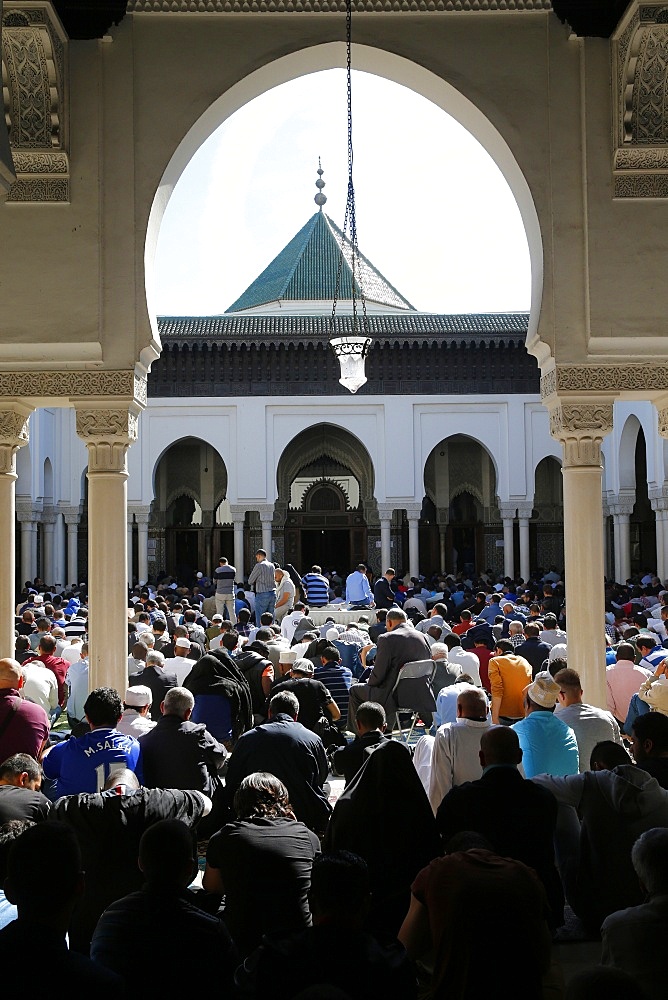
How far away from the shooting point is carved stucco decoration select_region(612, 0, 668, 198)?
588cm

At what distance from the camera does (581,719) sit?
451 centimetres

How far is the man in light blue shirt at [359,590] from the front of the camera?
49.7ft

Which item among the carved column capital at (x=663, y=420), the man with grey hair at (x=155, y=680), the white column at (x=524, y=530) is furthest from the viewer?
the white column at (x=524, y=530)

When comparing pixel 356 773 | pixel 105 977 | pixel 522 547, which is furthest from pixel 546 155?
pixel 522 547

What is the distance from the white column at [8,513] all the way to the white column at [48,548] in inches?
572

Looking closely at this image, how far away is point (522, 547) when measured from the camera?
2109 centimetres

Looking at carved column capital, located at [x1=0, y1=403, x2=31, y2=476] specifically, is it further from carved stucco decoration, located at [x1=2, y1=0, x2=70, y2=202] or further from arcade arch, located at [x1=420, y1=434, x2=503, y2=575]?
arcade arch, located at [x1=420, y1=434, x2=503, y2=575]

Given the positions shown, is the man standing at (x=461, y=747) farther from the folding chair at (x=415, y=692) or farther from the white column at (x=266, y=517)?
the white column at (x=266, y=517)

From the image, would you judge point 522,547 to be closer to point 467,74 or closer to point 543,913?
point 467,74

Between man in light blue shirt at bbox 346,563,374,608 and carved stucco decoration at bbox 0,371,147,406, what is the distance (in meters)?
9.18

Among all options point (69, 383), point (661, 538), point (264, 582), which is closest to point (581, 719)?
point (69, 383)

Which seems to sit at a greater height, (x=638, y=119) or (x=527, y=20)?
(x=527, y=20)

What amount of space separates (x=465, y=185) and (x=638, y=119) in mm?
10693

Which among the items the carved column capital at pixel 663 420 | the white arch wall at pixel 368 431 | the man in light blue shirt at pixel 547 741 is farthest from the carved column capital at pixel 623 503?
the man in light blue shirt at pixel 547 741
